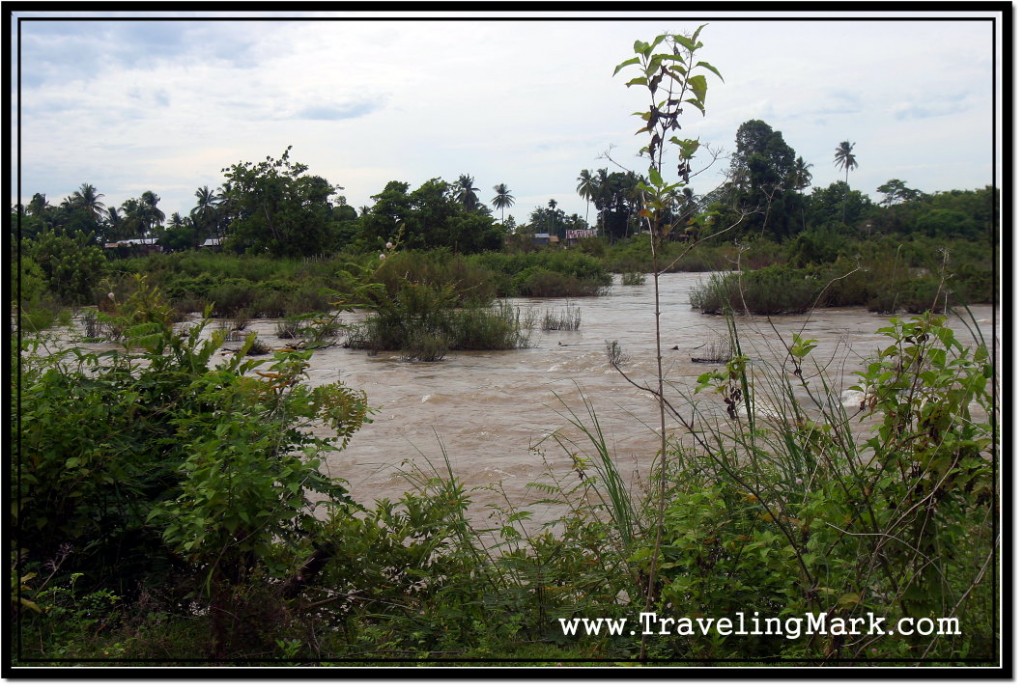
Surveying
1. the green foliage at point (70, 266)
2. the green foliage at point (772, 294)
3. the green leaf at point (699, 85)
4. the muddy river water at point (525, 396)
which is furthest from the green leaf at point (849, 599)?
the green foliage at point (772, 294)

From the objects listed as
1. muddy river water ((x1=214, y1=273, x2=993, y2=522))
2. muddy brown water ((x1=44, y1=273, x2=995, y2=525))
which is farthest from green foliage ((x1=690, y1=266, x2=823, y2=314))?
muddy brown water ((x1=44, y1=273, x2=995, y2=525))

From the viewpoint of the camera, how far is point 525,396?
7668 millimetres

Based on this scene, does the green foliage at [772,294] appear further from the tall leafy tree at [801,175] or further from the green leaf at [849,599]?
the green leaf at [849,599]

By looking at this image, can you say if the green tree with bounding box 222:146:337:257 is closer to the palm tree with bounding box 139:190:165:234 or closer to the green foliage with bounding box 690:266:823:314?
the palm tree with bounding box 139:190:165:234

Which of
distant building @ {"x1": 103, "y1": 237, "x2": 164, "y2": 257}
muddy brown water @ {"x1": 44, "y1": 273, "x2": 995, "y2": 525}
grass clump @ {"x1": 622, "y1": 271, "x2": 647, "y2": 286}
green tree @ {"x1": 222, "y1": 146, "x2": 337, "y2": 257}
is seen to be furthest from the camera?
grass clump @ {"x1": 622, "y1": 271, "x2": 647, "y2": 286}

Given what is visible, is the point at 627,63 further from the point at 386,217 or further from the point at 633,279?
the point at 633,279

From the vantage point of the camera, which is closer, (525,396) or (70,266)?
(525,396)

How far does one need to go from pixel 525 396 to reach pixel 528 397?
46 millimetres

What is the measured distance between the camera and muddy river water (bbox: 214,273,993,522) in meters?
5.09

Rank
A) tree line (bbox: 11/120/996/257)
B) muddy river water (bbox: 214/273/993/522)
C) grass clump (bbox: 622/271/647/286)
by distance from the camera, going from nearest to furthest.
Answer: muddy river water (bbox: 214/273/993/522) → tree line (bbox: 11/120/996/257) → grass clump (bbox: 622/271/647/286)

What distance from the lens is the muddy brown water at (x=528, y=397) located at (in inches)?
196

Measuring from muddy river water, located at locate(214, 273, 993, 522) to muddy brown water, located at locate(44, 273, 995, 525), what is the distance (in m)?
0.01

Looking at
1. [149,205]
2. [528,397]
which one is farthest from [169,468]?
[149,205]

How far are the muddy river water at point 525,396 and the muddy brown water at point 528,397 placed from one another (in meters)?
0.01
